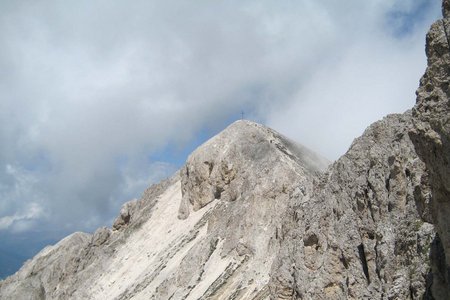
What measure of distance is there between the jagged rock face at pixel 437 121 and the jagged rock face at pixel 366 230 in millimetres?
2850

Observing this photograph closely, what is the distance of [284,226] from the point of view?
3038 cm

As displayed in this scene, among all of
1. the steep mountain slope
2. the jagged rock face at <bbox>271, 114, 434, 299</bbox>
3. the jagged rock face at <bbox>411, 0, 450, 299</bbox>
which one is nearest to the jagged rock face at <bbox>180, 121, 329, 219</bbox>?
the steep mountain slope

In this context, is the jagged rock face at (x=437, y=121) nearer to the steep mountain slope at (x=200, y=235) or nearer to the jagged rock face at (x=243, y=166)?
the steep mountain slope at (x=200, y=235)

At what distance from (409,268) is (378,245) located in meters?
2.33

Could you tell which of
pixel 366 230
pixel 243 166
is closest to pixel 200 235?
pixel 243 166

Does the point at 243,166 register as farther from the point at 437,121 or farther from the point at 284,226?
the point at 437,121

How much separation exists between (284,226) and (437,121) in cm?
2017

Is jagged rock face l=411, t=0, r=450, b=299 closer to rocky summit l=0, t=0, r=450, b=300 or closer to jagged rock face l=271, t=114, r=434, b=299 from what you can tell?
rocky summit l=0, t=0, r=450, b=300

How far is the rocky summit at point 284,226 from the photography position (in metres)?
12.9

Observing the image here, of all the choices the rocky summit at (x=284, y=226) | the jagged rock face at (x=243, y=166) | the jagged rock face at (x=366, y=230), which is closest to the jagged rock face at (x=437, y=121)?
the rocky summit at (x=284, y=226)

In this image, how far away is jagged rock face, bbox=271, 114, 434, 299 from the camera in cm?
1544

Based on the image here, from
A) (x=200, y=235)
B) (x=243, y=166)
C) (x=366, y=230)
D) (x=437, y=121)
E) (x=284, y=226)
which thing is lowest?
(x=366, y=230)

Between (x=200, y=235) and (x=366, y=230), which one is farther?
(x=200, y=235)

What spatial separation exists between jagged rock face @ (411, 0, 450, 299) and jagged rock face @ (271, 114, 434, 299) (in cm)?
285
